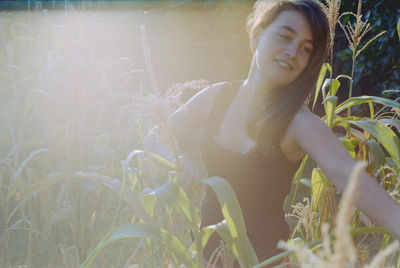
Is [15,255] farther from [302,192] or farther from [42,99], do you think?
[302,192]

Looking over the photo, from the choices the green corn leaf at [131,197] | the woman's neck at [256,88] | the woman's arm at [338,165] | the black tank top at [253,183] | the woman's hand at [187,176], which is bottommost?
the black tank top at [253,183]

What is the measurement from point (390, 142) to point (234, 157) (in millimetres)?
502

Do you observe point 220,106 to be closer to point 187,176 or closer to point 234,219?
point 187,176

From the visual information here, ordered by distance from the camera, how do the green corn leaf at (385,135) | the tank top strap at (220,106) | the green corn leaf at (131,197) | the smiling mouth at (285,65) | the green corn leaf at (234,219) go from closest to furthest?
the green corn leaf at (234,219) < the green corn leaf at (131,197) < the green corn leaf at (385,135) < the smiling mouth at (285,65) < the tank top strap at (220,106)

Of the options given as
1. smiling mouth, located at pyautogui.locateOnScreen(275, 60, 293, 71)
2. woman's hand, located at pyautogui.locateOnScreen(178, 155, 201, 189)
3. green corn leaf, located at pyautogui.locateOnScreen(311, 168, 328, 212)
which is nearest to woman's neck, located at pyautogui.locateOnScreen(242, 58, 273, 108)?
smiling mouth, located at pyautogui.locateOnScreen(275, 60, 293, 71)

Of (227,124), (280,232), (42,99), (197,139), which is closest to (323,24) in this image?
(227,124)

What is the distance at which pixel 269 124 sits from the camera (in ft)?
4.29

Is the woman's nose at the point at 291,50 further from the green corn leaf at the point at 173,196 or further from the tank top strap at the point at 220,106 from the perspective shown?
the green corn leaf at the point at 173,196

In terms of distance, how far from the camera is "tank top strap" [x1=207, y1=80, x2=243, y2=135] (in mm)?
1620

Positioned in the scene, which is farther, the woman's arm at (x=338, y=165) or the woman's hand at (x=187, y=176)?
the woman's hand at (x=187, y=176)

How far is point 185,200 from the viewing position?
3.12 ft

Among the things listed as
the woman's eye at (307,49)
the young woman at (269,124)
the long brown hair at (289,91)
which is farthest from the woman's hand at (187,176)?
the woman's eye at (307,49)

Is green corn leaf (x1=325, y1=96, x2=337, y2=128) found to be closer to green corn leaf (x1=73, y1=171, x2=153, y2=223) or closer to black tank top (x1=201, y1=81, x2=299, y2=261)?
black tank top (x1=201, y1=81, x2=299, y2=261)

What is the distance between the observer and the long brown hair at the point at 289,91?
130cm
